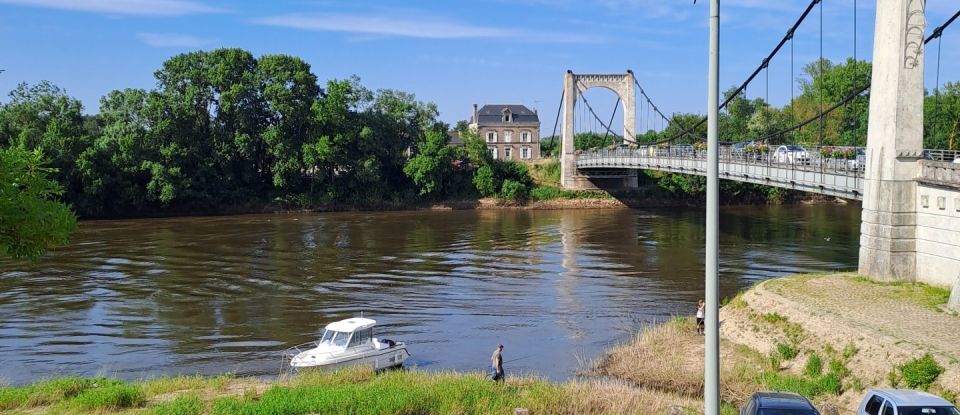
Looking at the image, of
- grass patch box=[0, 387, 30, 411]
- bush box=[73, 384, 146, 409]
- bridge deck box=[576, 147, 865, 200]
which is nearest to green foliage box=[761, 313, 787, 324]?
bridge deck box=[576, 147, 865, 200]

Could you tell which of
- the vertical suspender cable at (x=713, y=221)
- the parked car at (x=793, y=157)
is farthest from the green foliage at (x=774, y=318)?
the parked car at (x=793, y=157)

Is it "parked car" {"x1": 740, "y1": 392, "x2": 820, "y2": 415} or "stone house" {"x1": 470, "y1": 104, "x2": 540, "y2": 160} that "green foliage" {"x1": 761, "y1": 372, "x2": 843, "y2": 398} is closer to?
"parked car" {"x1": 740, "y1": 392, "x2": 820, "y2": 415}

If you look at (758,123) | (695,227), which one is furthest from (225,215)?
(758,123)

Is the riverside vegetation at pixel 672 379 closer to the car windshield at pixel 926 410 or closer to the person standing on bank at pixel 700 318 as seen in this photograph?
the person standing on bank at pixel 700 318

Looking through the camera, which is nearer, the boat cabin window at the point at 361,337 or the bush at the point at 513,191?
the boat cabin window at the point at 361,337

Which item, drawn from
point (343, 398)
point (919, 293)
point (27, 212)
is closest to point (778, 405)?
point (343, 398)

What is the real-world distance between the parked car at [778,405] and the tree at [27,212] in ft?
40.3

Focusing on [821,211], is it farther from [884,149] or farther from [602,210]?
[884,149]

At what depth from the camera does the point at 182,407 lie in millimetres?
Result: 14250

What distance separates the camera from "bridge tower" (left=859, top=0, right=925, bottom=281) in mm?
25031

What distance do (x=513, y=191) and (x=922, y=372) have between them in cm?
6472

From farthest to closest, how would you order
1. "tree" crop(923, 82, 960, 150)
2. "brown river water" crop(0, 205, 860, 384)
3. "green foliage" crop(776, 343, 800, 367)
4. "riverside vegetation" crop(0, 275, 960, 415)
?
1. "tree" crop(923, 82, 960, 150)
2. "brown river water" crop(0, 205, 860, 384)
3. "green foliage" crop(776, 343, 800, 367)
4. "riverside vegetation" crop(0, 275, 960, 415)

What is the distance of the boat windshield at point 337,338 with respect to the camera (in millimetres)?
21906

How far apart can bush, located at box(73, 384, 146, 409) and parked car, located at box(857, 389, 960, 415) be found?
42.7ft
